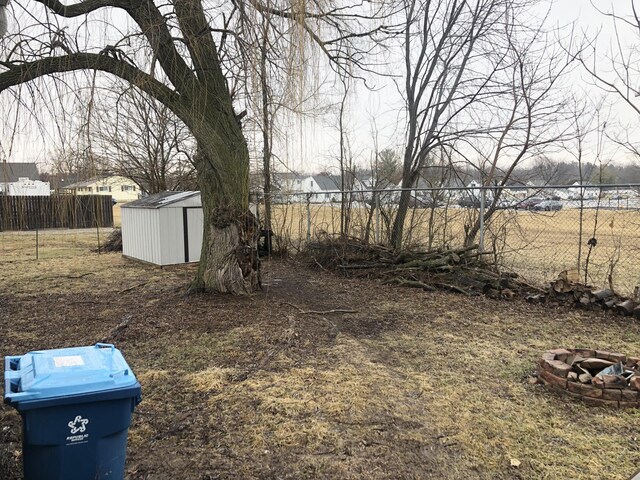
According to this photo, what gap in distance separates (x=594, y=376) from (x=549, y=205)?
162 inches

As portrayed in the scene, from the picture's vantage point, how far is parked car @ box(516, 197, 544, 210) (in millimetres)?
7184

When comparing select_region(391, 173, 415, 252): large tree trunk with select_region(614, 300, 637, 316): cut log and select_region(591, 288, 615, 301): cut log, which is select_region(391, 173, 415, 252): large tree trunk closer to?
select_region(591, 288, 615, 301): cut log

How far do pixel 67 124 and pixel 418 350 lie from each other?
3946 millimetres

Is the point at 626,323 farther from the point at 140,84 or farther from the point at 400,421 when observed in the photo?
the point at 140,84

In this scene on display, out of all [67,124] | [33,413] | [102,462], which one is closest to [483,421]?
[102,462]

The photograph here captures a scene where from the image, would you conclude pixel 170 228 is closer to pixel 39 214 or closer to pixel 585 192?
pixel 585 192

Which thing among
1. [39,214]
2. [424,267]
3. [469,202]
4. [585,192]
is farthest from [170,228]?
[39,214]

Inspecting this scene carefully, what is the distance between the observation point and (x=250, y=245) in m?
6.71

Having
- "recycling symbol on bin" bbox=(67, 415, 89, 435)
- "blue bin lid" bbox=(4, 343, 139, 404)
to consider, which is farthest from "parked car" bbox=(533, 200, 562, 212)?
"recycling symbol on bin" bbox=(67, 415, 89, 435)

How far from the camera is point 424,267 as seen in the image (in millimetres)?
7824

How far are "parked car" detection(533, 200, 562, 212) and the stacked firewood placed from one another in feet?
3.76

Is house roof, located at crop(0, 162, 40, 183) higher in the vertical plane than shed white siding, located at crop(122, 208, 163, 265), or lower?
higher

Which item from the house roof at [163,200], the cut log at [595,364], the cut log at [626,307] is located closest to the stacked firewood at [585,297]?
the cut log at [626,307]

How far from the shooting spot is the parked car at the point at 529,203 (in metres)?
7.18
